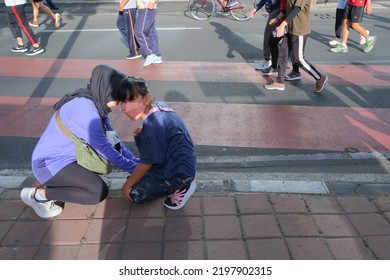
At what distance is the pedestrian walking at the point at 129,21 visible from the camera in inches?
257

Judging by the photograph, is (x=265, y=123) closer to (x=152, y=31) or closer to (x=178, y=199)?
(x=178, y=199)

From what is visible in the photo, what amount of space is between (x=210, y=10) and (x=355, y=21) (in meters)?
5.04

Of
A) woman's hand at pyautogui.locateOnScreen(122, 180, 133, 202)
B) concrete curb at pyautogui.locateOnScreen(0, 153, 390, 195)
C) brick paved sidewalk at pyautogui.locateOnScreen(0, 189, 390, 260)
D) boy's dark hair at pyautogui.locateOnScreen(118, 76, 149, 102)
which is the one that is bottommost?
concrete curb at pyautogui.locateOnScreen(0, 153, 390, 195)

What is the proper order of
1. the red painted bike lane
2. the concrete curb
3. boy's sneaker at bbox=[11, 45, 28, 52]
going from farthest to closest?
boy's sneaker at bbox=[11, 45, 28, 52], the red painted bike lane, the concrete curb

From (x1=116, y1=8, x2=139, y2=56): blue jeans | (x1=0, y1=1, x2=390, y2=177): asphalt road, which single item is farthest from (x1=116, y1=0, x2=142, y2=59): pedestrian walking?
(x1=0, y1=1, x2=390, y2=177): asphalt road

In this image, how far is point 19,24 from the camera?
6961 millimetres

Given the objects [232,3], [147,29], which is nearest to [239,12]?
[232,3]

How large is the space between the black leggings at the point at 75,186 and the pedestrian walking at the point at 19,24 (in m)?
5.40

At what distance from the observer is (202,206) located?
2.88 metres

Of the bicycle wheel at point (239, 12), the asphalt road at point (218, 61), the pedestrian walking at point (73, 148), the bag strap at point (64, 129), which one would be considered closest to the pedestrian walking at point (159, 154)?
the pedestrian walking at point (73, 148)

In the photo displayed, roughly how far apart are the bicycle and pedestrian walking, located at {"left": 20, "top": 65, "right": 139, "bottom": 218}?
27.2 ft

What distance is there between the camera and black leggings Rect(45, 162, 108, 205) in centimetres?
271

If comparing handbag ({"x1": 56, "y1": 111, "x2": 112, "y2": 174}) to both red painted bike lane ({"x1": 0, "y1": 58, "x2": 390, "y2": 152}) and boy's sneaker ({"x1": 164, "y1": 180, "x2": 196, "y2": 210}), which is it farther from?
red painted bike lane ({"x1": 0, "y1": 58, "x2": 390, "y2": 152})

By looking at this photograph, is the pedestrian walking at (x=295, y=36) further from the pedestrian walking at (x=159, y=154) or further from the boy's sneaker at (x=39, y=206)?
the boy's sneaker at (x=39, y=206)
